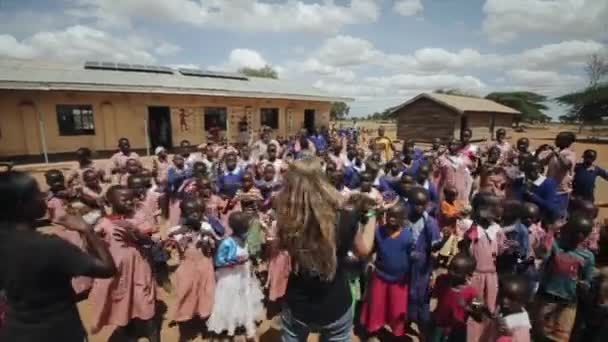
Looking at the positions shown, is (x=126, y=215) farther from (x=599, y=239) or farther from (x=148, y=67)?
(x=148, y=67)

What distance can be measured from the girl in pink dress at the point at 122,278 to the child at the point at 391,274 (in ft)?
6.83

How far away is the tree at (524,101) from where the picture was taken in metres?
51.0

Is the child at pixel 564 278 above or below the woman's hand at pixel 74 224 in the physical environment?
below

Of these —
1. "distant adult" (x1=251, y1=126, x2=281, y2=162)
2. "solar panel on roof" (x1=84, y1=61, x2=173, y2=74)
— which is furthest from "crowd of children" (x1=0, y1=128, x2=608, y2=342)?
"solar panel on roof" (x1=84, y1=61, x2=173, y2=74)

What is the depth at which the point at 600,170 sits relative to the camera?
4.68m

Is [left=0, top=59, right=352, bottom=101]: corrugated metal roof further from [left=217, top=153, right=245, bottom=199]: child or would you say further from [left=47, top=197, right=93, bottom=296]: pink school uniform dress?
[left=47, top=197, right=93, bottom=296]: pink school uniform dress

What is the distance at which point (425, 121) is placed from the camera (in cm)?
2289

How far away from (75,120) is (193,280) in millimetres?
13847

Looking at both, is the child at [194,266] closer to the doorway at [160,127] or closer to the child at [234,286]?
the child at [234,286]

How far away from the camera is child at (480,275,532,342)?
2125 millimetres

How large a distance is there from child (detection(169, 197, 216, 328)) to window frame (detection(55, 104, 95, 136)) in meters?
13.4

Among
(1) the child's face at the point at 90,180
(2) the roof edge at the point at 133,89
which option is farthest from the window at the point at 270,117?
(1) the child's face at the point at 90,180

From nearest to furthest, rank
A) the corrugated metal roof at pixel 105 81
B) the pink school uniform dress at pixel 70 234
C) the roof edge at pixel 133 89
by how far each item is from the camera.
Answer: the pink school uniform dress at pixel 70 234
the roof edge at pixel 133 89
the corrugated metal roof at pixel 105 81

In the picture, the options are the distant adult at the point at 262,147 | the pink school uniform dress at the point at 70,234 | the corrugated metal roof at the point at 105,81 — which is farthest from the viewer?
the corrugated metal roof at the point at 105,81
